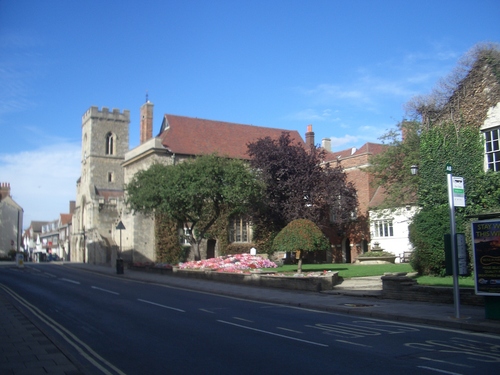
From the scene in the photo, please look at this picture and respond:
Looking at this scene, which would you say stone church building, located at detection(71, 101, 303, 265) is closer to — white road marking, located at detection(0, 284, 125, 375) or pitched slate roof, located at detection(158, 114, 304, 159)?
pitched slate roof, located at detection(158, 114, 304, 159)

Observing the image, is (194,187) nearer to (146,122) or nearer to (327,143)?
(146,122)

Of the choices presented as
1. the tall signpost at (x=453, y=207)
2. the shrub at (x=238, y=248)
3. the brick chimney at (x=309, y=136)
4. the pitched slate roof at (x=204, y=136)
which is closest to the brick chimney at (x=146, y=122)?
the pitched slate roof at (x=204, y=136)

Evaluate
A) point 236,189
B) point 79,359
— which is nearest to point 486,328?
point 79,359

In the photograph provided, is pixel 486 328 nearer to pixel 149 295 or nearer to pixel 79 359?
pixel 79 359

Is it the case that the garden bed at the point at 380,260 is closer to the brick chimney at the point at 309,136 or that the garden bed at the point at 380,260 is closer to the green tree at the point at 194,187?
the green tree at the point at 194,187

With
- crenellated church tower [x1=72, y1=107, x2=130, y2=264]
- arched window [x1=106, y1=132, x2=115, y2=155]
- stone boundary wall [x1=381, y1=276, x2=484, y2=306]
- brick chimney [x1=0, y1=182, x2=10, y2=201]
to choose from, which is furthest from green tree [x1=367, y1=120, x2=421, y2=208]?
brick chimney [x1=0, y1=182, x2=10, y2=201]

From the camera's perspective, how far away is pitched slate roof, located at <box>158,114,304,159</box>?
52594mm

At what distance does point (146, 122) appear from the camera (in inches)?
2264

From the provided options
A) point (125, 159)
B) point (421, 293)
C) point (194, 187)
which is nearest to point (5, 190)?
point (125, 159)

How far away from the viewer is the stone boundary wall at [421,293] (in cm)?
1530

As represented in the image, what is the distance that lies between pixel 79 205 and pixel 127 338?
6789 centimetres

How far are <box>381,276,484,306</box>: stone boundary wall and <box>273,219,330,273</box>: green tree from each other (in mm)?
7504

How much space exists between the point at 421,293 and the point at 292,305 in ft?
14.3

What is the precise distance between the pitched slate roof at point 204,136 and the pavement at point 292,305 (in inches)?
1109
